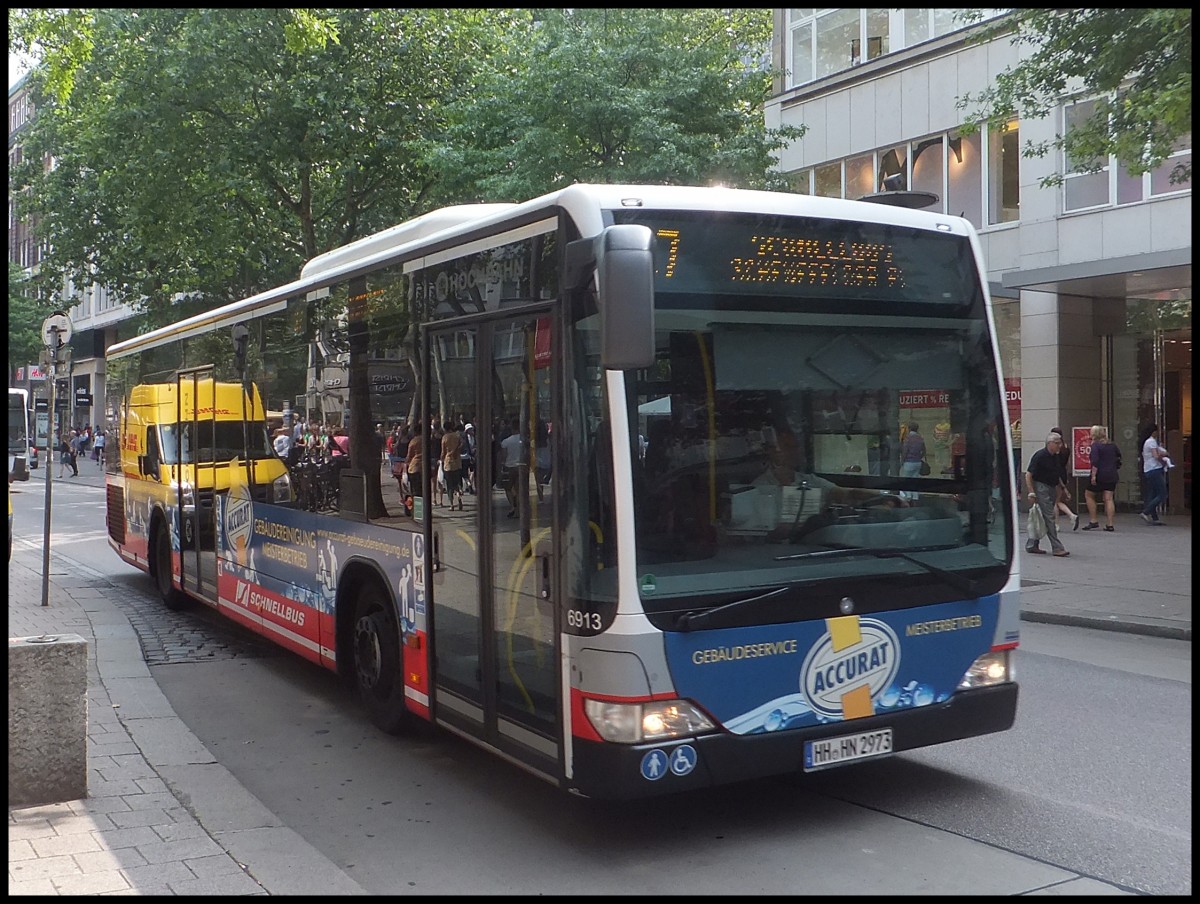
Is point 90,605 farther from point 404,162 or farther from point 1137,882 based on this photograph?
point 404,162

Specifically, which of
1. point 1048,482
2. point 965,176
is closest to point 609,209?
point 1048,482

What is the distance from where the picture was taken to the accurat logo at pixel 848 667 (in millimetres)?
5168

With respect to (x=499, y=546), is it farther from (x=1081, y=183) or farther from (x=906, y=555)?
(x=1081, y=183)

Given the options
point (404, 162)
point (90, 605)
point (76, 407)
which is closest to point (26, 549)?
point (90, 605)

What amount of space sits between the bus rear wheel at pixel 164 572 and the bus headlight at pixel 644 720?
833cm

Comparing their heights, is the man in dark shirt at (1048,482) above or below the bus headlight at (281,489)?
below

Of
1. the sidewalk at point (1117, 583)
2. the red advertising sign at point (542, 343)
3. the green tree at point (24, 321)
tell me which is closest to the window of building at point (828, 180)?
the sidewalk at point (1117, 583)

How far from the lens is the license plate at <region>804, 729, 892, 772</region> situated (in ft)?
16.8

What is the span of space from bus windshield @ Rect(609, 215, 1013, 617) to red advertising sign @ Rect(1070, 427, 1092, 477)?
59.0 ft

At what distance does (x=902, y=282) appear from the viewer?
5.62m

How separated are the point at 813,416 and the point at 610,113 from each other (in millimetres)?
15448

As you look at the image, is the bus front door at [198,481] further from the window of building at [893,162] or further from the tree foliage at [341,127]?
the window of building at [893,162]

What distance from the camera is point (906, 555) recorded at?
17.8ft

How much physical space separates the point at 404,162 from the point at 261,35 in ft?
12.9
